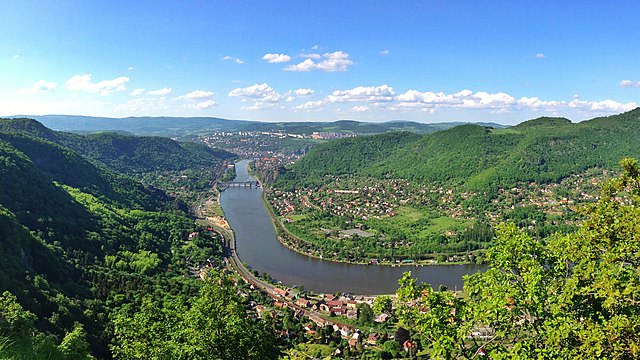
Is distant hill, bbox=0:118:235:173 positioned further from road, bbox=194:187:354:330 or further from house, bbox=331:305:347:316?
house, bbox=331:305:347:316

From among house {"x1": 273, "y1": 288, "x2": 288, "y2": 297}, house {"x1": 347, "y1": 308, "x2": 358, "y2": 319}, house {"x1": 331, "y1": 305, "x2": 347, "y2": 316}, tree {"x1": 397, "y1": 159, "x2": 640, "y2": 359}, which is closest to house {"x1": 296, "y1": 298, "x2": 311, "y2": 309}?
house {"x1": 273, "y1": 288, "x2": 288, "y2": 297}

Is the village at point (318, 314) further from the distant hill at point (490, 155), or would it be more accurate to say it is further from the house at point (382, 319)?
the distant hill at point (490, 155)

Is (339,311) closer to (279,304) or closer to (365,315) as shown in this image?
(365,315)

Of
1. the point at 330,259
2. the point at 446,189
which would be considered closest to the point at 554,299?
the point at 330,259

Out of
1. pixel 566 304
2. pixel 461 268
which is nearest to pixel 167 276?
pixel 461 268

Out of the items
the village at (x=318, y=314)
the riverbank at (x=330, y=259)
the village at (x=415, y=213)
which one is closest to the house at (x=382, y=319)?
the village at (x=318, y=314)
